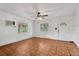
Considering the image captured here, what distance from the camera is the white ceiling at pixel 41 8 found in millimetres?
1684

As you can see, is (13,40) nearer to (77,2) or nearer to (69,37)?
(69,37)

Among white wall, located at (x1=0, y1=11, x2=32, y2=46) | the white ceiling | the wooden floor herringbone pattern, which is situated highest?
the white ceiling

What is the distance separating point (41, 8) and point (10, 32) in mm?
652

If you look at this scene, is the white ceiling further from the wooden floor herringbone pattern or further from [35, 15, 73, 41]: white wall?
the wooden floor herringbone pattern

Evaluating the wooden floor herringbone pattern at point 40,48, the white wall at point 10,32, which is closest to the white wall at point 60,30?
the wooden floor herringbone pattern at point 40,48

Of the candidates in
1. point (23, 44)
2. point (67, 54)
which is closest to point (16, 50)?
point (23, 44)

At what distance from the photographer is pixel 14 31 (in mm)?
1751

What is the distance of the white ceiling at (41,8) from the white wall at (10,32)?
8 centimetres

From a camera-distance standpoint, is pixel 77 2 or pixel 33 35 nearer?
pixel 77 2

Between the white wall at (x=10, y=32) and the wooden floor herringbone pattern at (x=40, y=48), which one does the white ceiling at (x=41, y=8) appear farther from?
the wooden floor herringbone pattern at (x=40, y=48)

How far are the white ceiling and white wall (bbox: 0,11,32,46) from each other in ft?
0.27

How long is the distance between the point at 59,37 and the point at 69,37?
0.16 metres

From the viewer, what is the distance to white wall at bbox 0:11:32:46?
5.47 ft

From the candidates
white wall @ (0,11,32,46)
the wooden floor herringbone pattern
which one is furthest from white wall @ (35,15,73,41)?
white wall @ (0,11,32,46)
